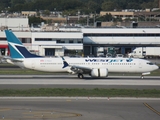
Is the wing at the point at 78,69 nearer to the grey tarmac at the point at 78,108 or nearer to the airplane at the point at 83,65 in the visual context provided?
the airplane at the point at 83,65

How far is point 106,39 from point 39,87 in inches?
2683

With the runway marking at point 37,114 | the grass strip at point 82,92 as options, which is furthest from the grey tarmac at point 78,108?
the grass strip at point 82,92

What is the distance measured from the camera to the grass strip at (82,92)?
40625 millimetres

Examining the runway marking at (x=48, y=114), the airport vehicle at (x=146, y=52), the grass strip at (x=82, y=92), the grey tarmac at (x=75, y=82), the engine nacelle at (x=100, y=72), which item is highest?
the airport vehicle at (x=146, y=52)

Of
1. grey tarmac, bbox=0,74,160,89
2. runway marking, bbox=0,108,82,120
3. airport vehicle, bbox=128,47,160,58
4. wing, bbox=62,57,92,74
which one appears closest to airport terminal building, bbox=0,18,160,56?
airport vehicle, bbox=128,47,160,58

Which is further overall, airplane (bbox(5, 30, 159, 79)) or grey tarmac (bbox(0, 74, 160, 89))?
airplane (bbox(5, 30, 159, 79))

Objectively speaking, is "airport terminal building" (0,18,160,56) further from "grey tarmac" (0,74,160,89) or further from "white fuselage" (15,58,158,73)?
"grey tarmac" (0,74,160,89)

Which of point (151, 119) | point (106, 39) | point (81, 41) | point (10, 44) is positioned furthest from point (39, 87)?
point (106, 39)

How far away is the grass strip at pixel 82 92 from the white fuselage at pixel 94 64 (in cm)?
1273

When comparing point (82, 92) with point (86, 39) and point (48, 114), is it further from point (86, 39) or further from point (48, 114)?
point (86, 39)

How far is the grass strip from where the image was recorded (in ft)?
133

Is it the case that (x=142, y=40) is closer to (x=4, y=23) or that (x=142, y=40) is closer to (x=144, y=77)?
(x=4, y=23)

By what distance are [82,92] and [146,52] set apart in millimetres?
65853

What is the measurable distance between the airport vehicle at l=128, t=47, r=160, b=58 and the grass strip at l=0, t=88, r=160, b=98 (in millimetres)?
62088
